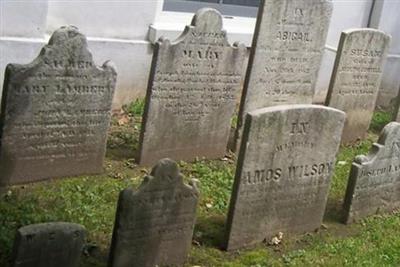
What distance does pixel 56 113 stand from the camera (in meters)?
6.17

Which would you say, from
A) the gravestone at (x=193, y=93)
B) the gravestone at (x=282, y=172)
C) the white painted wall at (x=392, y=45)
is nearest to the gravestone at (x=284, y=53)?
the gravestone at (x=193, y=93)

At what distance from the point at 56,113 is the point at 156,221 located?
162cm

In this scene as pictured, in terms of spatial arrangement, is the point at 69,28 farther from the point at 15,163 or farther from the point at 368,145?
the point at 368,145

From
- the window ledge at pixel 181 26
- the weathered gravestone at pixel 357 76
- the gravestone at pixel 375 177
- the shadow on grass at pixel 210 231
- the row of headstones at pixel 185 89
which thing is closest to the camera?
the shadow on grass at pixel 210 231

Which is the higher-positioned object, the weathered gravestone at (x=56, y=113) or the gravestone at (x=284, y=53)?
the gravestone at (x=284, y=53)

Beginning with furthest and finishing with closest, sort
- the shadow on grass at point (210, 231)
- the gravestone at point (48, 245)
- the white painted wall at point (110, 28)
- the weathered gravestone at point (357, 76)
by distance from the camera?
the weathered gravestone at point (357, 76) < the white painted wall at point (110, 28) < the shadow on grass at point (210, 231) < the gravestone at point (48, 245)

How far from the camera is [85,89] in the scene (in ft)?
20.6

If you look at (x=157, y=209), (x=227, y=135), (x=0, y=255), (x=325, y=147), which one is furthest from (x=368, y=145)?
(x=0, y=255)

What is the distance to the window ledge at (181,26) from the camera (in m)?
8.46

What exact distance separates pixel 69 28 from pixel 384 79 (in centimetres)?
605

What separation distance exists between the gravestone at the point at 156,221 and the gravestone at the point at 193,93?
1774mm

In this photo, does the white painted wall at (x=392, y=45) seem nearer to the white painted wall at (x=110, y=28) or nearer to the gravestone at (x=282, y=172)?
the white painted wall at (x=110, y=28)

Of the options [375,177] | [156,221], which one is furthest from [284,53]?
[156,221]

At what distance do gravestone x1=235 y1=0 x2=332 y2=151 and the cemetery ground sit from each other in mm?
911
